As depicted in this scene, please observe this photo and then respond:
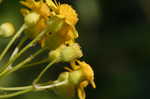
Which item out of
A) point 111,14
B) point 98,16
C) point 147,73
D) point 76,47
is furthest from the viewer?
point 111,14

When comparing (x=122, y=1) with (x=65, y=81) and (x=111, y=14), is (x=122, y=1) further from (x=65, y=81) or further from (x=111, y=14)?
(x=65, y=81)

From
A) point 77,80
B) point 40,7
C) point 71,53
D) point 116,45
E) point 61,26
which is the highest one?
point 40,7

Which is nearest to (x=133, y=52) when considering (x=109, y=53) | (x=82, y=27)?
(x=109, y=53)

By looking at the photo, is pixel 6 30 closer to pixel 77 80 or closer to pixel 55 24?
pixel 55 24

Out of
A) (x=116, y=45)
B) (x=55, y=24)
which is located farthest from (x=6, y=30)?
(x=116, y=45)

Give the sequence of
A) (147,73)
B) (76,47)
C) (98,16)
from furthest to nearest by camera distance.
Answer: (147,73), (98,16), (76,47)

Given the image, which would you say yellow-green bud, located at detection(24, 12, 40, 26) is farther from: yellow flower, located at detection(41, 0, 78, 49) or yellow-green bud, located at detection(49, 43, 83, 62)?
yellow-green bud, located at detection(49, 43, 83, 62)

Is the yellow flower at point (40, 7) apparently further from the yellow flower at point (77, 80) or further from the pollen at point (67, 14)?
the yellow flower at point (77, 80)
